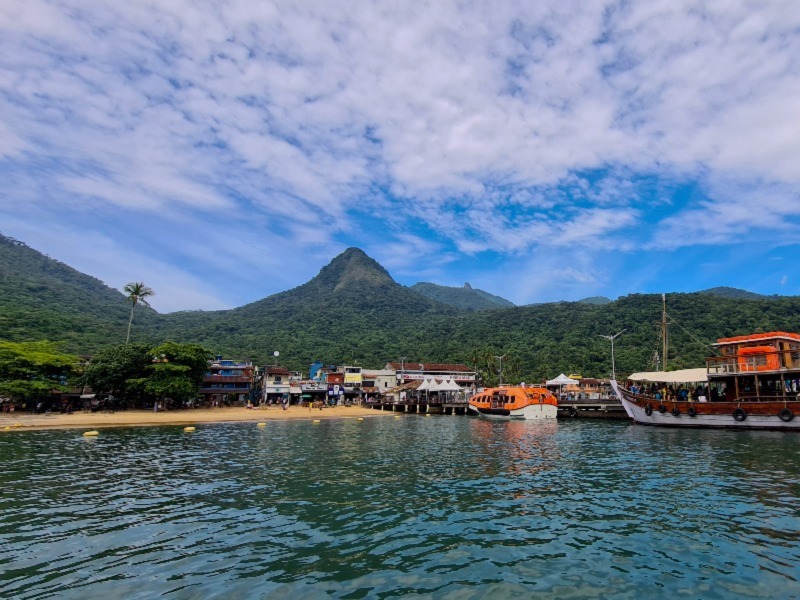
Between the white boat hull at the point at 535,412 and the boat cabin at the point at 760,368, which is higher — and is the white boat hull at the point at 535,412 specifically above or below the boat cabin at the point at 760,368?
below

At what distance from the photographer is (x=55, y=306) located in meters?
110

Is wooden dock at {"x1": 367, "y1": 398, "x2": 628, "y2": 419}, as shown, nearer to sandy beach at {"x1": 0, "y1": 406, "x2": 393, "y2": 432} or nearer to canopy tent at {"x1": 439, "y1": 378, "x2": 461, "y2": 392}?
canopy tent at {"x1": 439, "y1": 378, "x2": 461, "y2": 392}

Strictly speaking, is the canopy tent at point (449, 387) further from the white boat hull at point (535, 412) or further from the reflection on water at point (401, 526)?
the reflection on water at point (401, 526)

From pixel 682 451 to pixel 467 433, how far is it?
16.6 meters

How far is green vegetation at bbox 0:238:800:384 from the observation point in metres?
91.8

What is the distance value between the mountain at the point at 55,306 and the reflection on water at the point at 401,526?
58410 millimetres

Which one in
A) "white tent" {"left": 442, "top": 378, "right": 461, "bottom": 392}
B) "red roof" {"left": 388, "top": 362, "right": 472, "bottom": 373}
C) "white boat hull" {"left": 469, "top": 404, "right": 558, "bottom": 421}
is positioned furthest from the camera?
"red roof" {"left": 388, "top": 362, "right": 472, "bottom": 373}

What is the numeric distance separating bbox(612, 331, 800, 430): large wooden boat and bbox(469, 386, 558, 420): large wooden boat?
526 inches

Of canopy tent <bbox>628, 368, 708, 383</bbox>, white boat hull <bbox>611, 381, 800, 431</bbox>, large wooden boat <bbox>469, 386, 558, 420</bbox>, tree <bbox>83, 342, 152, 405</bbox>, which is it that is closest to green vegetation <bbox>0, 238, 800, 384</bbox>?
canopy tent <bbox>628, 368, 708, 383</bbox>

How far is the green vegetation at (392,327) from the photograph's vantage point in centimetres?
9175

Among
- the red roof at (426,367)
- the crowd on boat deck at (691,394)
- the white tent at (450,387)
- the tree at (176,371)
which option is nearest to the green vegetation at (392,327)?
the red roof at (426,367)

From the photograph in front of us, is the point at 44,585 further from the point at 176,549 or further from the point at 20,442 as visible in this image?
the point at 20,442

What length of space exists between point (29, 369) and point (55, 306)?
75.4m

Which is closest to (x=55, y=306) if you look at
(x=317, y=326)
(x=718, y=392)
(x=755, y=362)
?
(x=317, y=326)
